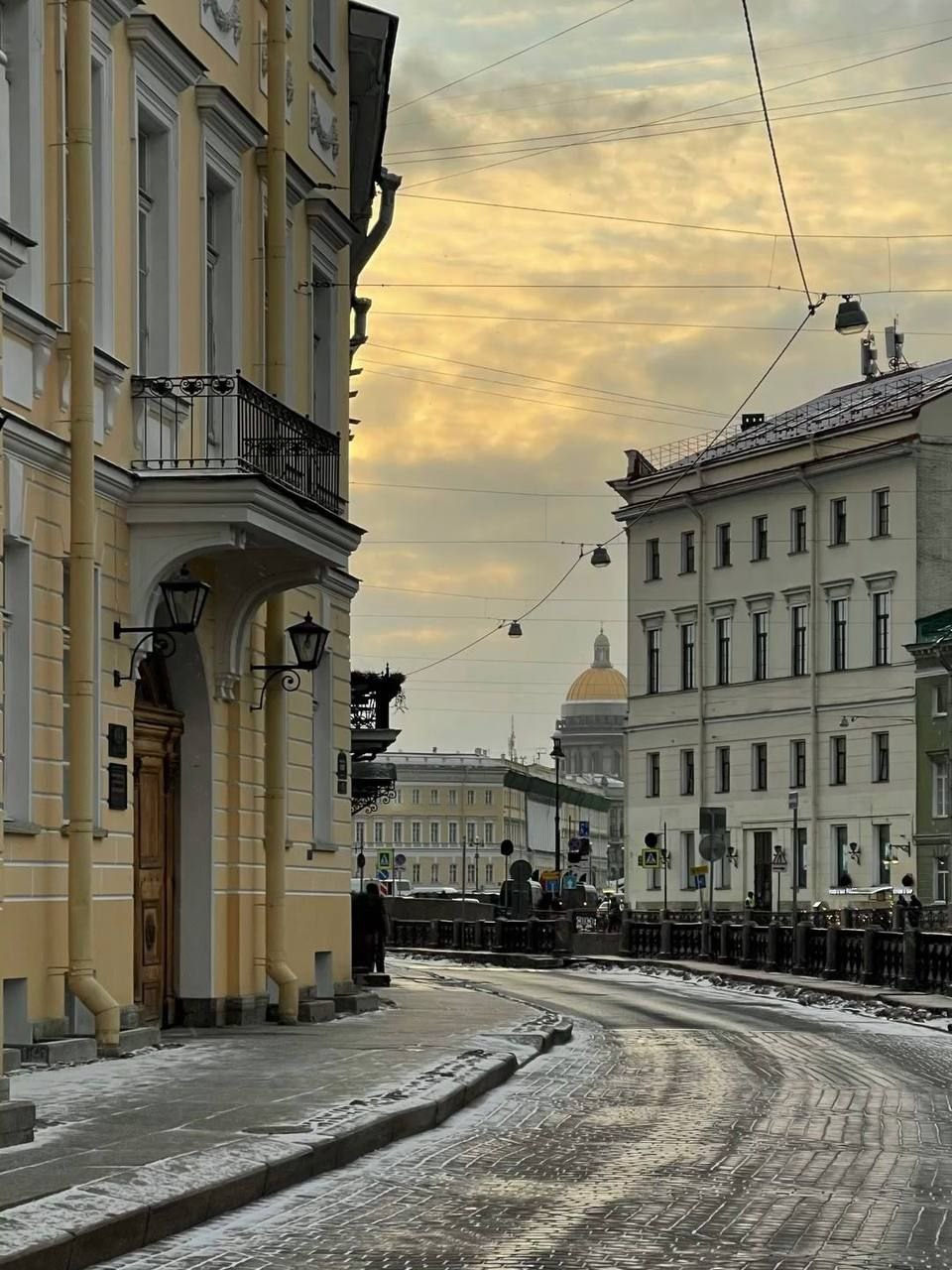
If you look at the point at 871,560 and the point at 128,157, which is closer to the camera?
the point at 128,157

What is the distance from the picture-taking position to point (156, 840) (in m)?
20.8

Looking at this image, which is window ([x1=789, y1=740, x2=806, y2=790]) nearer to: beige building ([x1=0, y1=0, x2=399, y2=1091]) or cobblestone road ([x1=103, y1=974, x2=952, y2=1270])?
beige building ([x1=0, y1=0, x2=399, y2=1091])

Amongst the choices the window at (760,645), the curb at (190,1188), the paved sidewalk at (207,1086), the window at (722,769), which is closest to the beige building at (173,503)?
the paved sidewalk at (207,1086)

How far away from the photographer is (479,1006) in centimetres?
2725

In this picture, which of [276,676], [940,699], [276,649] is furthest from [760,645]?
[276,676]

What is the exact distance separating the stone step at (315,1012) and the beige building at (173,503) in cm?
34

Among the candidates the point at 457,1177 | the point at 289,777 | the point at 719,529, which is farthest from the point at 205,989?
the point at 719,529

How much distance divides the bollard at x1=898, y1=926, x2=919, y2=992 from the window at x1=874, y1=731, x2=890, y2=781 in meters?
37.6

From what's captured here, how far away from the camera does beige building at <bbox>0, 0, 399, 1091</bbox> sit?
1702cm

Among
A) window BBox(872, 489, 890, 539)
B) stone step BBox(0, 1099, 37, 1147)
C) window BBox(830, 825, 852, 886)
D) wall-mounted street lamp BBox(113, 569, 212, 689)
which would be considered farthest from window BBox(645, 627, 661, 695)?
stone step BBox(0, 1099, 37, 1147)

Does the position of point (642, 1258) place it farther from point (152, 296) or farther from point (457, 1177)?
point (152, 296)

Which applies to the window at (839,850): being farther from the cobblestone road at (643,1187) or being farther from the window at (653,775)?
the cobblestone road at (643,1187)

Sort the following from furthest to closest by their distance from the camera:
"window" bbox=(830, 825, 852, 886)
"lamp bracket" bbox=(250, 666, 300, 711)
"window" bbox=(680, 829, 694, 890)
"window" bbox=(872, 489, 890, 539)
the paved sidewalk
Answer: "window" bbox=(680, 829, 694, 890)
"window" bbox=(830, 825, 852, 886)
"window" bbox=(872, 489, 890, 539)
"lamp bracket" bbox=(250, 666, 300, 711)
the paved sidewalk

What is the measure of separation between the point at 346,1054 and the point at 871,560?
5795 cm
